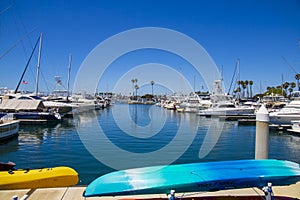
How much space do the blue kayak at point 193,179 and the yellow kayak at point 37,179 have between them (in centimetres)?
192

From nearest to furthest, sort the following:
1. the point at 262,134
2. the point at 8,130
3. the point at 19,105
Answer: the point at 262,134, the point at 8,130, the point at 19,105

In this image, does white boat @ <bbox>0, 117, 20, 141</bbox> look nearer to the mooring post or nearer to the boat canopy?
the boat canopy

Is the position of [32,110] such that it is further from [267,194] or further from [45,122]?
[267,194]

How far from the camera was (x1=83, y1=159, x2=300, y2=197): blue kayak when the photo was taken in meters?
4.62

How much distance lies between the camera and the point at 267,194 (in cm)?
452

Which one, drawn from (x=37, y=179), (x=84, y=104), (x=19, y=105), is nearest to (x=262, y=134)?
(x=37, y=179)

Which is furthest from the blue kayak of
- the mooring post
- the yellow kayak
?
the yellow kayak

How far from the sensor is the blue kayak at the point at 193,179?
4625 mm

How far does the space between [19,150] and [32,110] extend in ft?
60.2

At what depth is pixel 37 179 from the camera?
6234 mm

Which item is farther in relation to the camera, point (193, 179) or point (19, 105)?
→ point (19, 105)

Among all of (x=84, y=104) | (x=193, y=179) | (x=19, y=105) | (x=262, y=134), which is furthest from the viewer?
(x=84, y=104)

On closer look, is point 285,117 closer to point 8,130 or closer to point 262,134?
point 262,134

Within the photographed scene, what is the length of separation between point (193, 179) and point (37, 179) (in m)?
4.46
